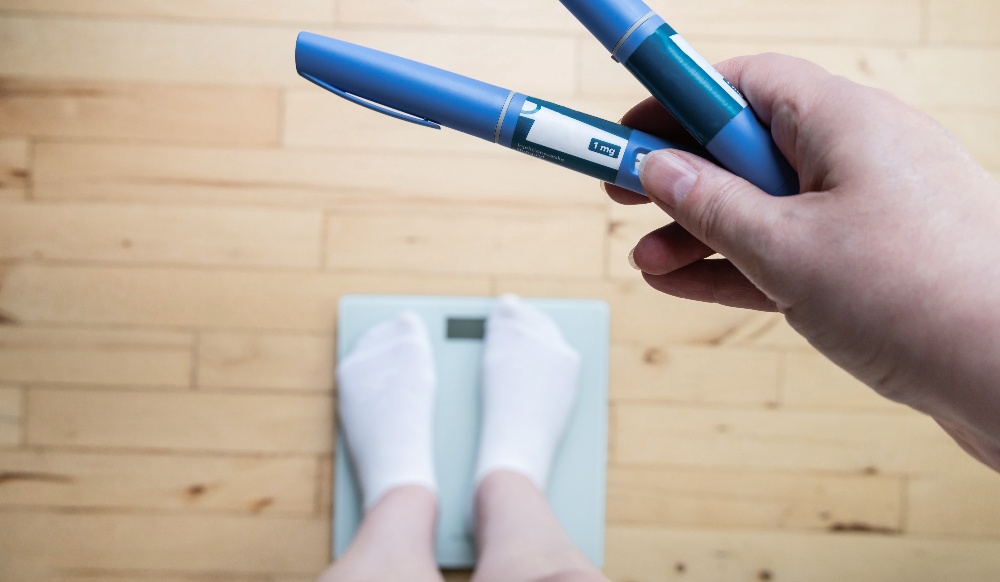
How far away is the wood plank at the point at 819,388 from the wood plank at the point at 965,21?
37 centimetres

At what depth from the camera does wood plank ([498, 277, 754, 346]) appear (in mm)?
754

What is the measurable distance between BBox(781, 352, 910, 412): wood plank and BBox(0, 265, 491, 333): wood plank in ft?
1.12

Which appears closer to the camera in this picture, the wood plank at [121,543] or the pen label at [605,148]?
the pen label at [605,148]

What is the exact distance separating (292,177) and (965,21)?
0.74m

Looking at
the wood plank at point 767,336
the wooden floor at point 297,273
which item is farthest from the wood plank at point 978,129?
the wood plank at point 767,336

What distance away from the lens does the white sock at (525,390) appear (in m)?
0.76

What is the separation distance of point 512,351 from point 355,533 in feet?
0.83

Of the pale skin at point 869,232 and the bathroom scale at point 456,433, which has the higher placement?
the pale skin at point 869,232

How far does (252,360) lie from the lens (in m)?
0.75

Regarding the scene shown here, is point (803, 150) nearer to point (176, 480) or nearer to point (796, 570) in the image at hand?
point (796, 570)

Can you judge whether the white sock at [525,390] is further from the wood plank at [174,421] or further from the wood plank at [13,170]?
the wood plank at [13,170]

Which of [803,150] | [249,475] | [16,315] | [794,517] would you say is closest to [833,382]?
[794,517]

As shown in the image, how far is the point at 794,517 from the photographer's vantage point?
0.76 metres

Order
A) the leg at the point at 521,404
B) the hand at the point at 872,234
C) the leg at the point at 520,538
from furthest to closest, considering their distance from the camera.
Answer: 1. the leg at the point at 521,404
2. the leg at the point at 520,538
3. the hand at the point at 872,234
